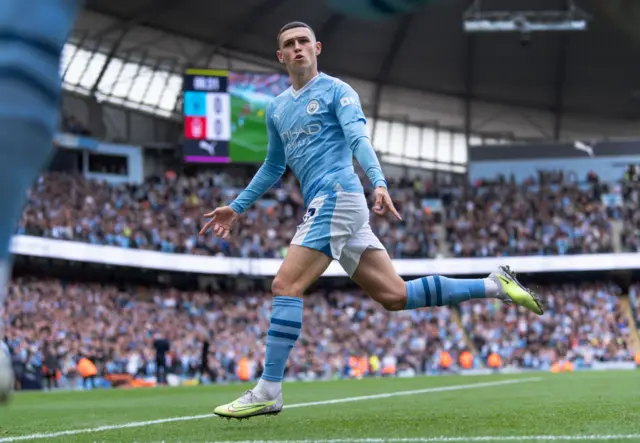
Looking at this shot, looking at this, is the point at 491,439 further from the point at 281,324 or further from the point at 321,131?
the point at 321,131

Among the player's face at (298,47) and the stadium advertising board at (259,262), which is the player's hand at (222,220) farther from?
the stadium advertising board at (259,262)

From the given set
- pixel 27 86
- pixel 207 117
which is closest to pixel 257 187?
pixel 27 86

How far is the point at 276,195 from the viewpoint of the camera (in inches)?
1578

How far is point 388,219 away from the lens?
39062mm

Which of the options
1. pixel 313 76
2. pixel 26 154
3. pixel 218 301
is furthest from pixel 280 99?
pixel 218 301

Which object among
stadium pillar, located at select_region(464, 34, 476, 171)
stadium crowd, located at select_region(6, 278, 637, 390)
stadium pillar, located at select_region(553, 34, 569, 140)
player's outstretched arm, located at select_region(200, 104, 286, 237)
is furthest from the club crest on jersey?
stadium pillar, located at select_region(553, 34, 569, 140)

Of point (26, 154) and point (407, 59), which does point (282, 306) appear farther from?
point (407, 59)

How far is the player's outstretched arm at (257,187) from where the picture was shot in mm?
6035

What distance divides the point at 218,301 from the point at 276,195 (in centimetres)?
649

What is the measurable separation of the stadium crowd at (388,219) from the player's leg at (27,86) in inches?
1195

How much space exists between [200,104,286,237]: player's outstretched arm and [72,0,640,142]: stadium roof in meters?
31.1

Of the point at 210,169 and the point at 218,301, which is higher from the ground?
the point at 210,169

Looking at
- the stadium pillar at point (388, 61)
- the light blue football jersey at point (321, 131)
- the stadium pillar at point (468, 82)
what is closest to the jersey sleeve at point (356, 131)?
the light blue football jersey at point (321, 131)

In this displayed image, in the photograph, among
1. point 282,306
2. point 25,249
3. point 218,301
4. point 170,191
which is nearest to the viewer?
point 282,306
